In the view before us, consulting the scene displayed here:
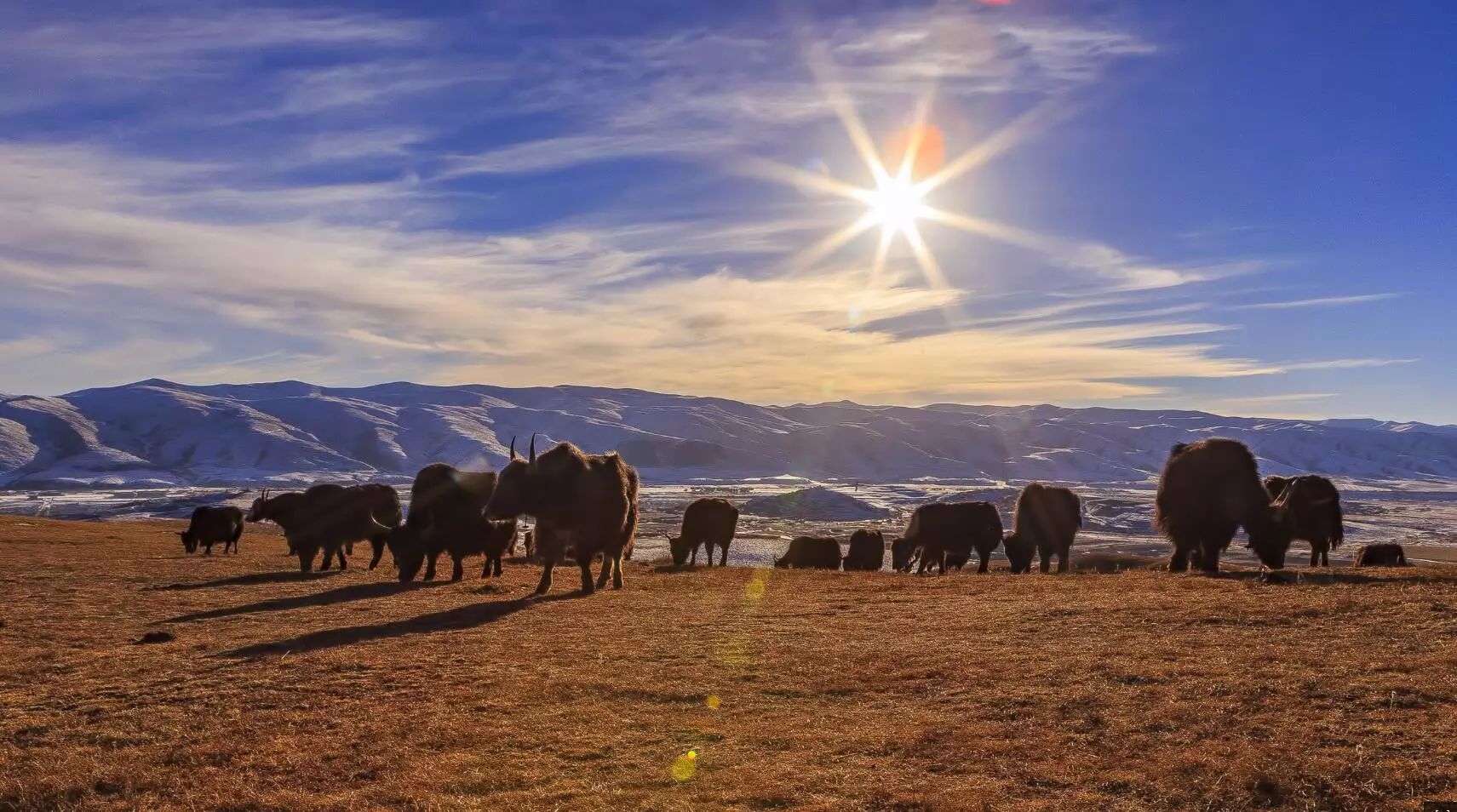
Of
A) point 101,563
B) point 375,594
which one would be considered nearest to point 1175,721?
point 375,594

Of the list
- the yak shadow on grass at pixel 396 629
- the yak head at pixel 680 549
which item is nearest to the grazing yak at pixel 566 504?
the yak shadow on grass at pixel 396 629

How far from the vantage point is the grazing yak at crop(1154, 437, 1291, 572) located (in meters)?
19.2

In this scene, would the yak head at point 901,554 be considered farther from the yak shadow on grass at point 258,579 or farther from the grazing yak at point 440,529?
the yak shadow on grass at point 258,579

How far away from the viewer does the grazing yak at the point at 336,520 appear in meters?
24.4

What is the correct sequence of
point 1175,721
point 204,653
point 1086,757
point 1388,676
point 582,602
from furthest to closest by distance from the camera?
point 582,602 < point 204,653 < point 1388,676 < point 1175,721 < point 1086,757

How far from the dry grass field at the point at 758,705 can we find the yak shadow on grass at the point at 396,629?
0.10 meters

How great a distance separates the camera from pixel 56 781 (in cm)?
692

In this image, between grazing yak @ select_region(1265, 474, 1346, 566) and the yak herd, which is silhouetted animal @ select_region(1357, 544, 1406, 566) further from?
grazing yak @ select_region(1265, 474, 1346, 566)

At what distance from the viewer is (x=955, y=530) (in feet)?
102

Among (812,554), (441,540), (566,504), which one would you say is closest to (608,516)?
(566,504)

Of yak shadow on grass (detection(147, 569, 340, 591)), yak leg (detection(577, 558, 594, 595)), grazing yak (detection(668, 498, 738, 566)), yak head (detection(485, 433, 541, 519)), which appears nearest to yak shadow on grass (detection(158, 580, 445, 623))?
yak shadow on grass (detection(147, 569, 340, 591))

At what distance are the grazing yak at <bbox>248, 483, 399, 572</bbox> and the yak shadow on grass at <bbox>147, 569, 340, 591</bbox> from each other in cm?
90

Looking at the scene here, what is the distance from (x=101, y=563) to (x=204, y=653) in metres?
15.2

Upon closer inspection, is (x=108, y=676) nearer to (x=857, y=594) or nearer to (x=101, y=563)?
(x=857, y=594)
